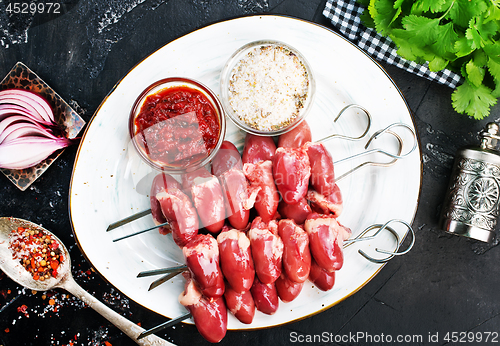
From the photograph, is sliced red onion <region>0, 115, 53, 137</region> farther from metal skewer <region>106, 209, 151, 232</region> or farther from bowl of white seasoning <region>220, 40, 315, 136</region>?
bowl of white seasoning <region>220, 40, 315, 136</region>

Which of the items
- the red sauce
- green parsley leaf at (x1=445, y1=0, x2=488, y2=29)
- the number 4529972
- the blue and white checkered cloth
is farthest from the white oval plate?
the number 4529972

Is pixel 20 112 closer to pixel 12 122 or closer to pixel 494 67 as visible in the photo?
pixel 12 122

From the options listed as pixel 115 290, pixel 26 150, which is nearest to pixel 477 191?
pixel 115 290

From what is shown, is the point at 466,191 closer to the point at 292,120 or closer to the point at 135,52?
the point at 292,120

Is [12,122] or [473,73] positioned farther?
[12,122]

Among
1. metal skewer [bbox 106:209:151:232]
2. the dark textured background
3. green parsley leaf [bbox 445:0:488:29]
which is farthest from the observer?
the dark textured background

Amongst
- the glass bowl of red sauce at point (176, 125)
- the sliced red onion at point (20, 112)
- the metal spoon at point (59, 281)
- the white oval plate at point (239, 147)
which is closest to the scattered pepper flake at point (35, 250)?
the metal spoon at point (59, 281)
